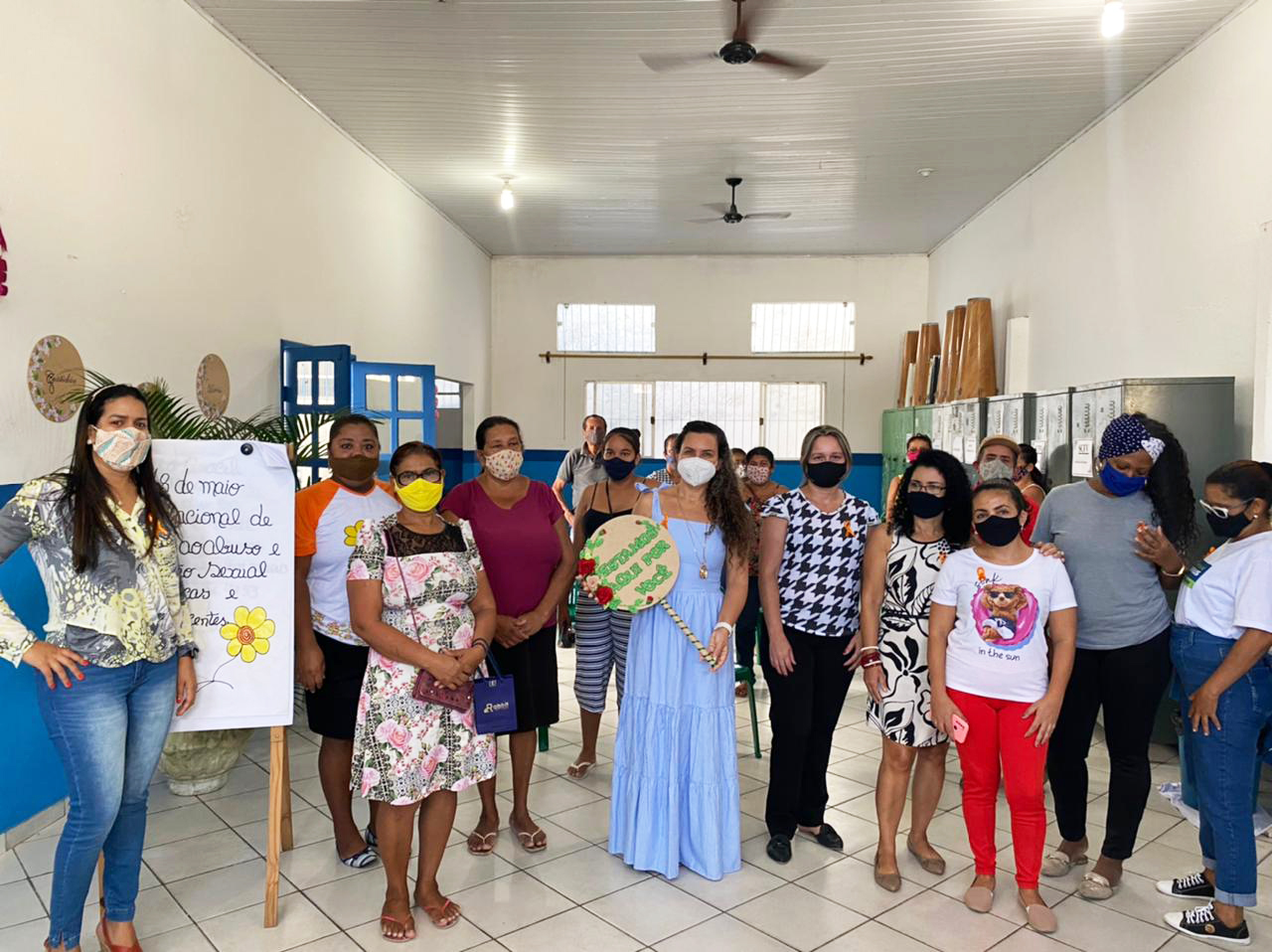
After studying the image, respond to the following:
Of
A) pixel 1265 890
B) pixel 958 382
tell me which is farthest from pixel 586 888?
pixel 958 382

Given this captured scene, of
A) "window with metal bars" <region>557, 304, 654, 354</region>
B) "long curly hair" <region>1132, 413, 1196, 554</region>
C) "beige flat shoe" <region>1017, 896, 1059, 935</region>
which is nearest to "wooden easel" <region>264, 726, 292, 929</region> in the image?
"beige flat shoe" <region>1017, 896, 1059, 935</region>

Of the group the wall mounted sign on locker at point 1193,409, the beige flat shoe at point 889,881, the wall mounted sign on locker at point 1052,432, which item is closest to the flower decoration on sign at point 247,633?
the beige flat shoe at point 889,881

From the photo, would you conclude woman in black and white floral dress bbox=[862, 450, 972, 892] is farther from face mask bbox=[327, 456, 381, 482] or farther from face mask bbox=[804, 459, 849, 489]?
face mask bbox=[327, 456, 381, 482]

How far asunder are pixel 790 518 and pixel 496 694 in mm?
1134

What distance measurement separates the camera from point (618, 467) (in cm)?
398

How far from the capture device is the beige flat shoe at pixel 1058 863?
3.07 metres

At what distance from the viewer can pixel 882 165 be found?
719cm

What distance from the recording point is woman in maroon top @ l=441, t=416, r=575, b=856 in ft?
10.2

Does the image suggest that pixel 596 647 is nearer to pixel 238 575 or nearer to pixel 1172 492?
pixel 238 575

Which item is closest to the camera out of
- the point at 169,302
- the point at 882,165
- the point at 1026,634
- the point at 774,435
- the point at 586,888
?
the point at 1026,634

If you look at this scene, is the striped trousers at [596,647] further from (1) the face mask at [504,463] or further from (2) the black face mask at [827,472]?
(2) the black face mask at [827,472]

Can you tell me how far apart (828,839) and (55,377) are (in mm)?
3351

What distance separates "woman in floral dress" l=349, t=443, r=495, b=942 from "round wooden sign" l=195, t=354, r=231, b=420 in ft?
7.72

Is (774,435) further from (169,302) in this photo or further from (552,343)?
(169,302)
